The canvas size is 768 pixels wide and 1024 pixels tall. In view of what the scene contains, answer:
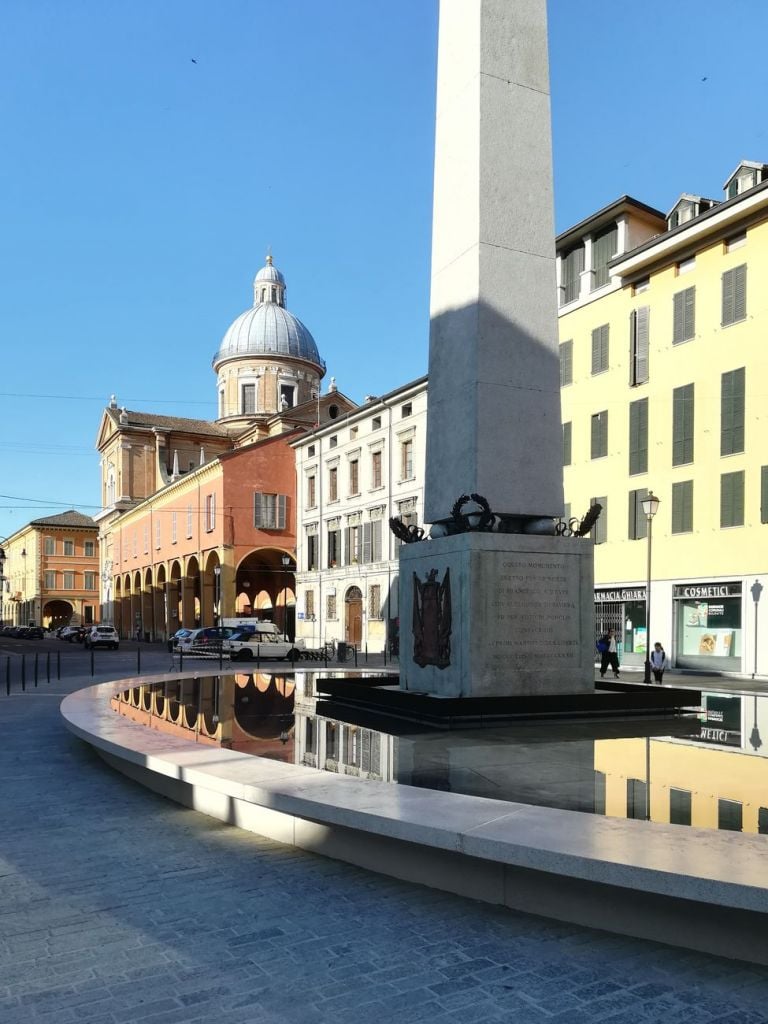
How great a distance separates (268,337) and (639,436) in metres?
47.5

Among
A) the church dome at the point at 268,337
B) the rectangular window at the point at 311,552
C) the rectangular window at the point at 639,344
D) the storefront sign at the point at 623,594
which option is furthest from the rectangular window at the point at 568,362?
the church dome at the point at 268,337

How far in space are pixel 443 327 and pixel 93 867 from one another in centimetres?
643

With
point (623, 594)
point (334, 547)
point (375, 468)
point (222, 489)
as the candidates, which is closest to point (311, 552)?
point (334, 547)

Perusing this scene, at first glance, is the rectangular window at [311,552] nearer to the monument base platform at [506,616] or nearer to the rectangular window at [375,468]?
the rectangular window at [375,468]

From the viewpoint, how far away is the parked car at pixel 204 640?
35031 millimetres

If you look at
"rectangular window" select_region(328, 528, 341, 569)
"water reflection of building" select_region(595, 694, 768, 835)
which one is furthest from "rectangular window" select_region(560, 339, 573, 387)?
"water reflection of building" select_region(595, 694, 768, 835)

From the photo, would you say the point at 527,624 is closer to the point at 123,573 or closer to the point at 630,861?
the point at 630,861

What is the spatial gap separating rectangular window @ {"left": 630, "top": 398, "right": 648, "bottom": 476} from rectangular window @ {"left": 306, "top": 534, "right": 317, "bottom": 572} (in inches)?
870

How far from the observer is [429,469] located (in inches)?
383

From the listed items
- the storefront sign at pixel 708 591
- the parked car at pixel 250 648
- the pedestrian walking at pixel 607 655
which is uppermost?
the storefront sign at pixel 708 591

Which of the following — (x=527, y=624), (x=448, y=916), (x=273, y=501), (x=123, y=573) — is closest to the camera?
(x=448, y=916)

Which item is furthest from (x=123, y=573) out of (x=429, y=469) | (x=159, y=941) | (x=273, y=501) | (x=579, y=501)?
(x=159, y=941)

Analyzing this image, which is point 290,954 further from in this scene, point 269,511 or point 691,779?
point 269,511

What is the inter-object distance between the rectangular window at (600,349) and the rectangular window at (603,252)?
154 cm
